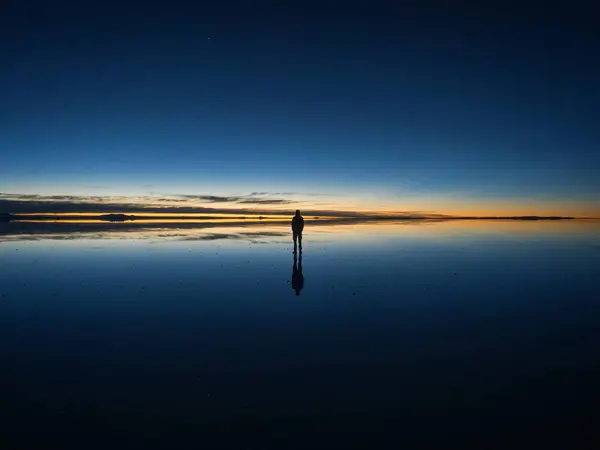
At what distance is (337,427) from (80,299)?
33.7 ft

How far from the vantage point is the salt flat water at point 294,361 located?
5816 millimetres

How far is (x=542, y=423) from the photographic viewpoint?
5.84 meters

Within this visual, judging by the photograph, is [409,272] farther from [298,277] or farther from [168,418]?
[168,418]

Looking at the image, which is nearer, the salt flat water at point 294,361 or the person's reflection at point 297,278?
the salt flat water at point 294,361

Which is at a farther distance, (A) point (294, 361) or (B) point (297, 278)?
(B) point (297, 278)

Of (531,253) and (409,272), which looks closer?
(409,272)

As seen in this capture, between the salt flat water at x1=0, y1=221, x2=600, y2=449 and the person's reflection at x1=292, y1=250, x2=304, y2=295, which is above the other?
the person's reflection at x1=292, y1=250, x2=304, y2=295

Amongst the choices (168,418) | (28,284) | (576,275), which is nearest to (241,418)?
(168,418)

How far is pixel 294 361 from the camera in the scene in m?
8.10

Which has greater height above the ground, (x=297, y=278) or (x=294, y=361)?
(x=297, y=278)

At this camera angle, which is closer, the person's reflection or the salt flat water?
the salt flat water

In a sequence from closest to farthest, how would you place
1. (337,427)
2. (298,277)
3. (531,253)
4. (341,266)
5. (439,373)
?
(337,427)
(439,373)
(298,277)
(341,266)
(531,253)

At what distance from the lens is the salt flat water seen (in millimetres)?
5816

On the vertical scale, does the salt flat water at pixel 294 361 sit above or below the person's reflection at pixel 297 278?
below
